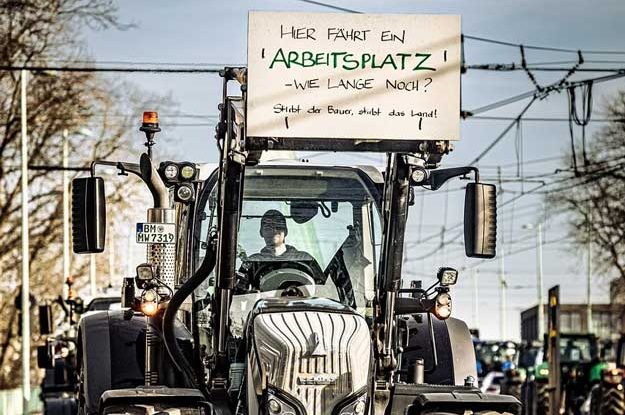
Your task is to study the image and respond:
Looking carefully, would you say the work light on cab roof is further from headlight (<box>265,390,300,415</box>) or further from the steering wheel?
headlight (<box>265,390,300,415</box>)

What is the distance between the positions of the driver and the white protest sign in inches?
59.8

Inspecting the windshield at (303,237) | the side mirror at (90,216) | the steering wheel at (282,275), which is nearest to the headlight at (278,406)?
the windshield at (303,237)

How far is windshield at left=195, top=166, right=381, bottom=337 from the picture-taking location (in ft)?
39.7

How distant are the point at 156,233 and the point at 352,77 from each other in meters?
2.38

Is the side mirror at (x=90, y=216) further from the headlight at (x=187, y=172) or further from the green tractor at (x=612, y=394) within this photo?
the green tractor at (x=612, y=394)

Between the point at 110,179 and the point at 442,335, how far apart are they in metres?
39.3

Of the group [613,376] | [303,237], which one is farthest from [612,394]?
[303,237]

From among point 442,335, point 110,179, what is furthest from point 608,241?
point 442,335

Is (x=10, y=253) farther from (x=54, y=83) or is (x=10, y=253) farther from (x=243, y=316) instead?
(x=243, y=316)

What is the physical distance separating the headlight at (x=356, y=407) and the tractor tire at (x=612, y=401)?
1587 cm

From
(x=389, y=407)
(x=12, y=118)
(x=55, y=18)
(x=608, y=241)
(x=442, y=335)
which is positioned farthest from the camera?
(x=608, y=241)

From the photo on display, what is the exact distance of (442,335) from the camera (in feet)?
44.1

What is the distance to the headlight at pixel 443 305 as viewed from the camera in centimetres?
1204

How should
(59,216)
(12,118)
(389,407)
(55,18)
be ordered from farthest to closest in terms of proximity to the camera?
(59,216), (12,118), (55,18), (389,407)
